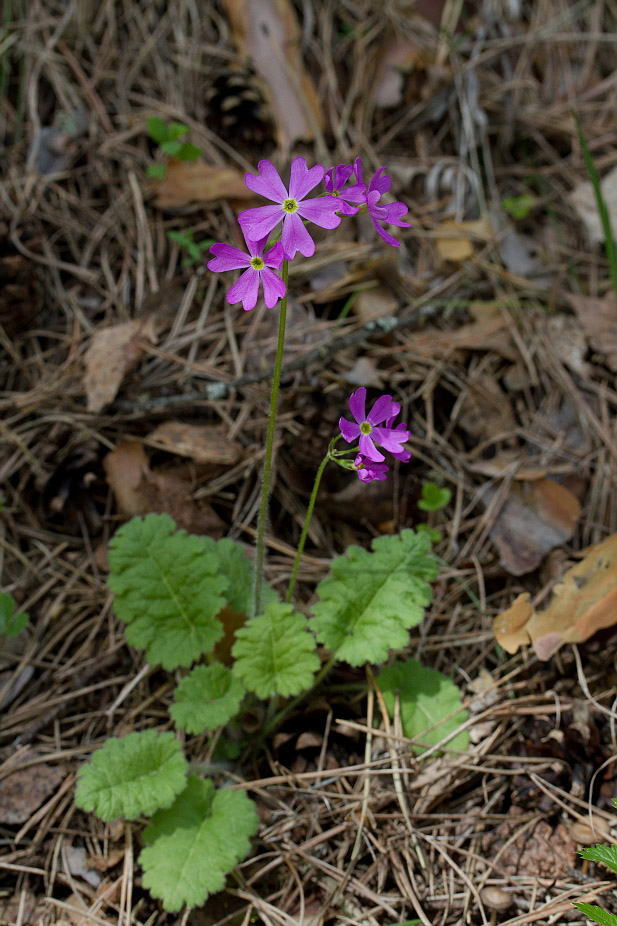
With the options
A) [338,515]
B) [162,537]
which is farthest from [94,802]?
[338,515]

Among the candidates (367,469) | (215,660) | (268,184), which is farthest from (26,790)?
(268,184)

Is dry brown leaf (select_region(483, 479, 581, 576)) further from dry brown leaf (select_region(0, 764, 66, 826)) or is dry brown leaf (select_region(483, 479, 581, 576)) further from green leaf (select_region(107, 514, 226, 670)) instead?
dry brown leaf (select_region(0, 764, 66, 826))

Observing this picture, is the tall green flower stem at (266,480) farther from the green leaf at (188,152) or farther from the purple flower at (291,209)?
the green leaf at (188,152)

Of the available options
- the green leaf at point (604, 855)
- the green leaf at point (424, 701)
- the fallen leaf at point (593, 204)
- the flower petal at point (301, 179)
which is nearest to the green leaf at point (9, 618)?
the green leaf at point (424, 701)

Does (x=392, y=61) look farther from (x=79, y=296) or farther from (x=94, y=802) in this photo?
(x=94, y=802)

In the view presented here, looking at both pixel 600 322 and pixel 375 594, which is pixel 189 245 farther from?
pixel 600 322

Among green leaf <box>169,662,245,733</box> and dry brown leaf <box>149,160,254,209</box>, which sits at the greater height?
dry brown leaf <box>149,160,254,209</box>

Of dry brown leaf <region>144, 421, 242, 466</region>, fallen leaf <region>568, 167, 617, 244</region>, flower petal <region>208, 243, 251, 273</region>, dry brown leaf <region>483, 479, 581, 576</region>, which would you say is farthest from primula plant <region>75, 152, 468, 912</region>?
fallen leaf <region>568, 167, 617, 244</region>
